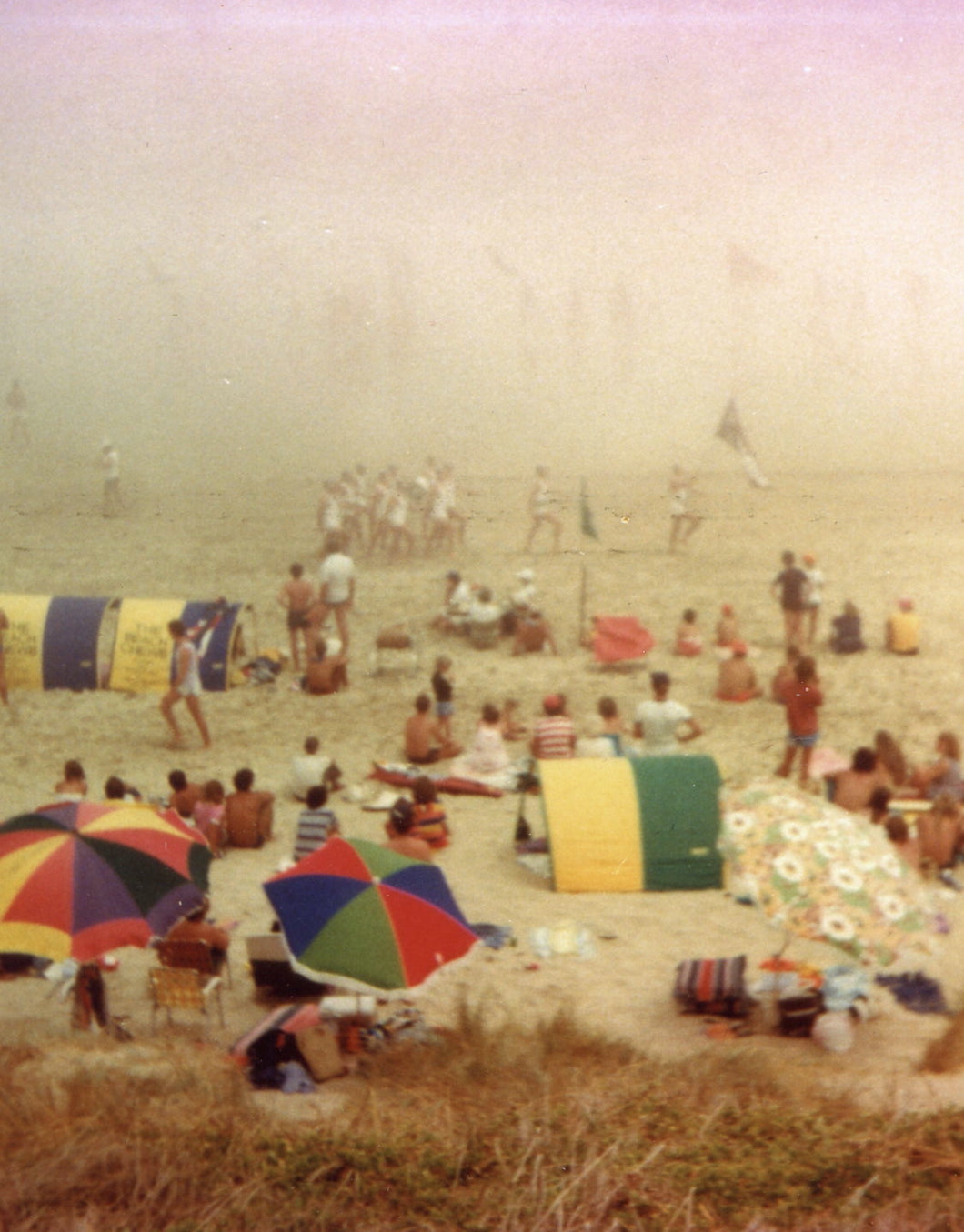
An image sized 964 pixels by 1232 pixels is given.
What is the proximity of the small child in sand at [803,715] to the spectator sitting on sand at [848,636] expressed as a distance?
401 centimetres

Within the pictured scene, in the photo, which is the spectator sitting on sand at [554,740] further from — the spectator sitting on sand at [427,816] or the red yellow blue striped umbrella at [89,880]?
the red yellow blue striped umbrella at [89,880]

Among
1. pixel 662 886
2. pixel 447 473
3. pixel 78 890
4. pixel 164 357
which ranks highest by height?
pixel 164 357

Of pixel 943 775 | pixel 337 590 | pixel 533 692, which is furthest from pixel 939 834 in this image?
pixel 337 590

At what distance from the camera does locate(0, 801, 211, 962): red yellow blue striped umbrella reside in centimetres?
549

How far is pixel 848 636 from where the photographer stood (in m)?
14.6

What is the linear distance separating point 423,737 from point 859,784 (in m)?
4.03

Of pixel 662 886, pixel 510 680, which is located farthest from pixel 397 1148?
pixel 510 680

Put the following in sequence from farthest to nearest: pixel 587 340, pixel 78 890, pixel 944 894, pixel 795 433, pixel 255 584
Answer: pixel 587 340 < pixel 795 433 < pixel 255 584 < pixel 944 894 < pixel 78 890

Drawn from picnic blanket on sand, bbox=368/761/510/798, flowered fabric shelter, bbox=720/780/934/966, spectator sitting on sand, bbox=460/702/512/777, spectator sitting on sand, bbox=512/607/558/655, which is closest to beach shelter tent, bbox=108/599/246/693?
picnic blanket on sand, bbox=368/761/510/798

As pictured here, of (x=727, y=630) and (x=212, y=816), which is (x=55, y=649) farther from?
(x=727, y=630)

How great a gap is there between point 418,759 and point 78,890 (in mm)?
5937

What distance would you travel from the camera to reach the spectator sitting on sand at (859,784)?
8969mm

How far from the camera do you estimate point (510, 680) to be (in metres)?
13.8

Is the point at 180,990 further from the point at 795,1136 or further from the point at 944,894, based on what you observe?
the point at 944,894
